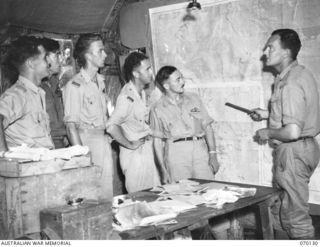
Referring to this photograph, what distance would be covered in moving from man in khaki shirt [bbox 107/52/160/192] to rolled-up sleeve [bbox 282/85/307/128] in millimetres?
1475

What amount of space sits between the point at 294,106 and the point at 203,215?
1.37 meters

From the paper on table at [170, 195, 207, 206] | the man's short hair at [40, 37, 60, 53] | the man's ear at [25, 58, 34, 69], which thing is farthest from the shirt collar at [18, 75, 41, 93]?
the paper on table at [170, 195, 207, 206]

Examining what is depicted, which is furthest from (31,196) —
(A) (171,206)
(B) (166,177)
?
(B) (166,177)

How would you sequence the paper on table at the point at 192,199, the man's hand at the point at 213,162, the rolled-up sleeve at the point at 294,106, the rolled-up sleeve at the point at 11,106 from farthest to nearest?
the man's hand at the point at 213,162
the rolled-up sleeve at the point at 294,106
the rolled-up sleeve at the point at 11,106
the paper on table at the point at 192,199

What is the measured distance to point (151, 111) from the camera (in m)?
4.24

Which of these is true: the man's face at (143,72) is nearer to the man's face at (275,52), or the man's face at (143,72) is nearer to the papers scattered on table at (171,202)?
the man's face at (275,52)

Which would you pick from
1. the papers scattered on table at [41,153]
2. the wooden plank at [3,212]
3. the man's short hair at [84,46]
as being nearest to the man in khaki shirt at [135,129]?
the man's short hair at [84,46]

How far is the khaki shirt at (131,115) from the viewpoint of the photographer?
3912 mm

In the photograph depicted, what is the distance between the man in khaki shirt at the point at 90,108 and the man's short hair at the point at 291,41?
175 cm

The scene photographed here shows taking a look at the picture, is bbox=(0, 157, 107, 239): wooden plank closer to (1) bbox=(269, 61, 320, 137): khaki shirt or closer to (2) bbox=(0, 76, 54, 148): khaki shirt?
(2) bbox=(0, 76, 54, 148): khaki shirt

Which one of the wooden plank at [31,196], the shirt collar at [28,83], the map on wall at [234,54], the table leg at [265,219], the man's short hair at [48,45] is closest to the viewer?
the wooden plank at [31,196]

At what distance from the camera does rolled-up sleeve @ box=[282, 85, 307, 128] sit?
3.14m

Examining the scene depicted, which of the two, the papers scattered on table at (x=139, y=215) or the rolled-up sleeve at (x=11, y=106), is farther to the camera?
the rolled-up sleeve at (x=11, y=106)

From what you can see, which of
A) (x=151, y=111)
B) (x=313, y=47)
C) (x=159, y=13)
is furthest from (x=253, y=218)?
(x=159, y=13)
